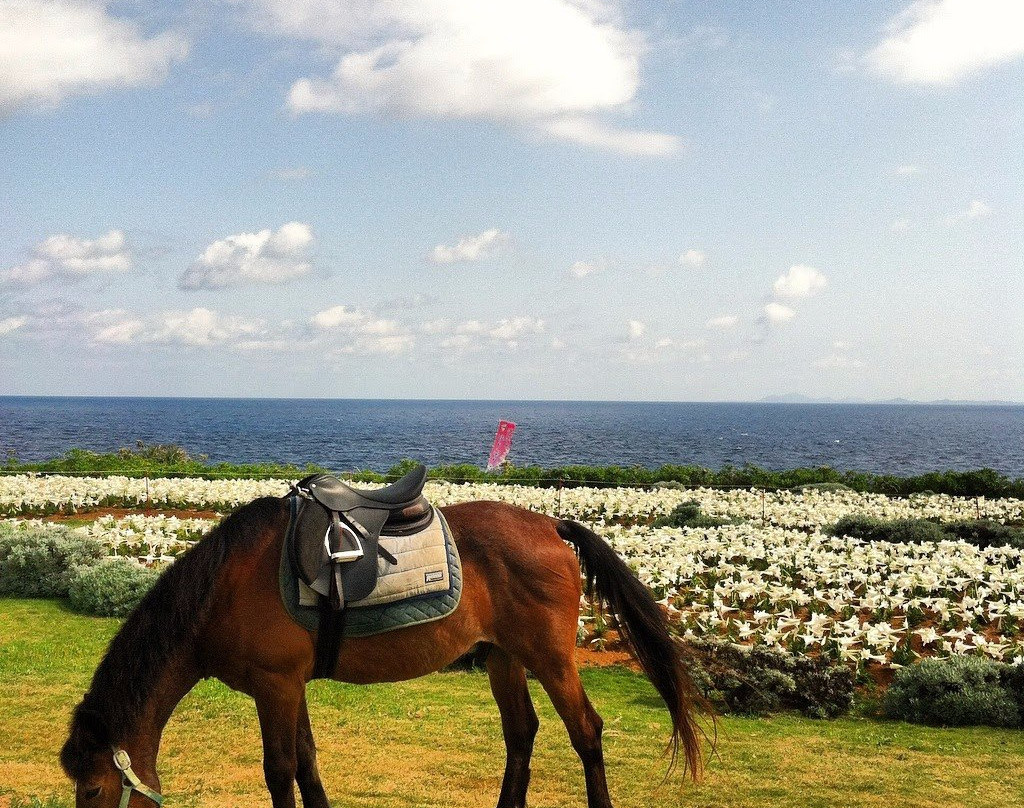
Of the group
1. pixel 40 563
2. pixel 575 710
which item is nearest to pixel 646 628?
pixel 575 710

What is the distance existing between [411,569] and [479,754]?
Answer: 8.67 feet

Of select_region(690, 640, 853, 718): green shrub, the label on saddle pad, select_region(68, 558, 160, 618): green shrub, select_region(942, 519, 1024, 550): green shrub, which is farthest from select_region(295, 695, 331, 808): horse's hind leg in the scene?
select_region(942, 519, 1024, 550): green shrub

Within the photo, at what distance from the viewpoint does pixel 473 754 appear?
6.18 m

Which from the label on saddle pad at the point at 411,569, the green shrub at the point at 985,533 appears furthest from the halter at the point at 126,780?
the green shrub at the point at 985,533

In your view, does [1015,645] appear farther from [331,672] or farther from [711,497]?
[711,497]

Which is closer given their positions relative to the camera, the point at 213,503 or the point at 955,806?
the point at 955,806

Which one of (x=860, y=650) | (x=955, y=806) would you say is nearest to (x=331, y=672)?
(x=955, y=806)

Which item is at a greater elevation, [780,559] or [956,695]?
[780,559]

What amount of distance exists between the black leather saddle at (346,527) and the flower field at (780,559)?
18.9ft

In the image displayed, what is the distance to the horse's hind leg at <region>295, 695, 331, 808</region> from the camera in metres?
4.43

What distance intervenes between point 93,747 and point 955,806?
507 cm

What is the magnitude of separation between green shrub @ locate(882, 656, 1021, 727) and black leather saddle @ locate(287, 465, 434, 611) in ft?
18.3

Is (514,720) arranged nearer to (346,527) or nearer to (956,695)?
Result: (346,527)

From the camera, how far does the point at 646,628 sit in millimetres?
4895
